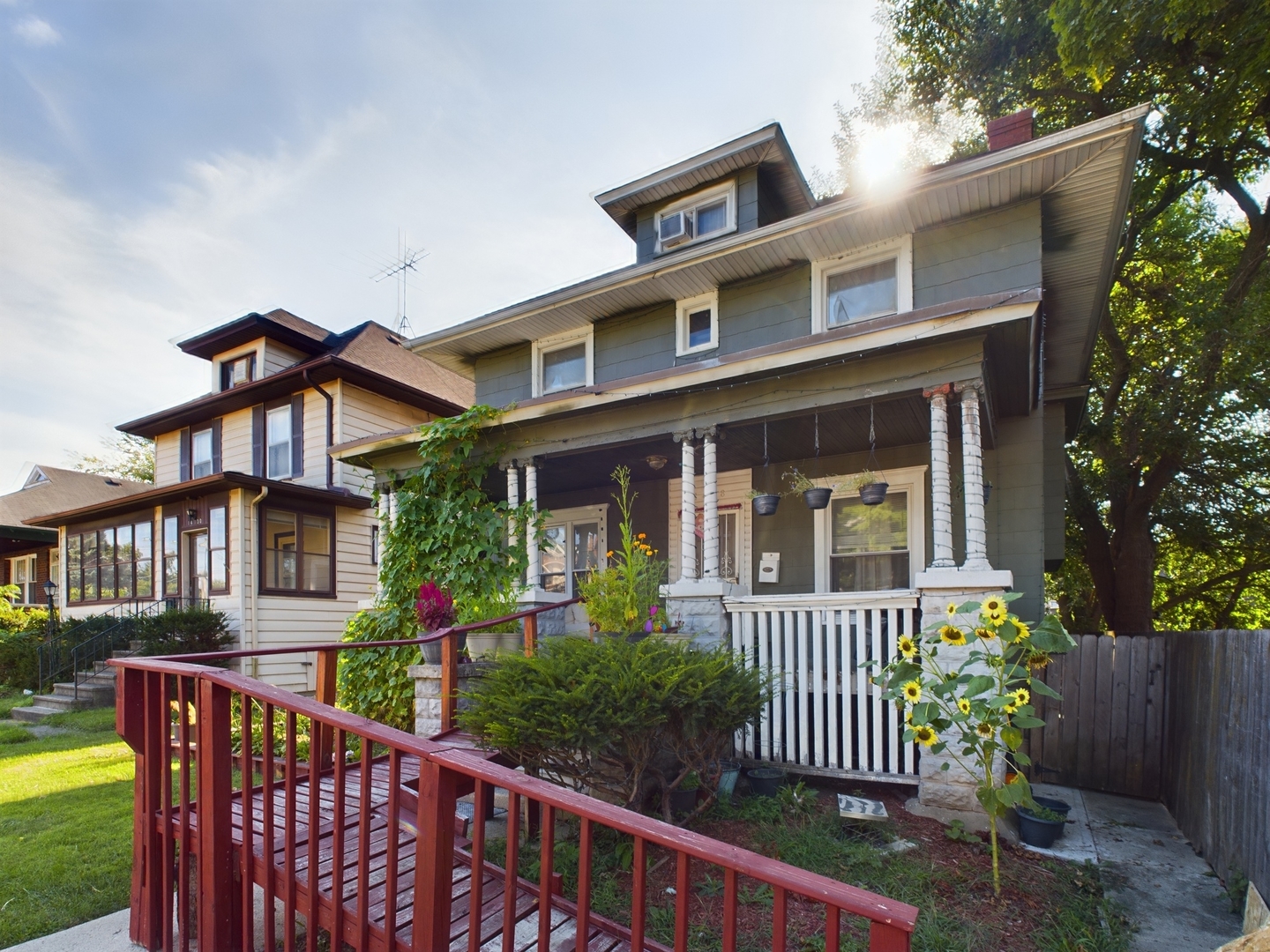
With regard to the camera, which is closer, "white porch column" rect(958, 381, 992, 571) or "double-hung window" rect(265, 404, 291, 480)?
"white porch column" rect(958, 381, 992, 571)

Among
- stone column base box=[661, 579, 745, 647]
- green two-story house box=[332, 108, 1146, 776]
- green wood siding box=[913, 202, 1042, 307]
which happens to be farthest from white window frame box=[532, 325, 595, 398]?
green wood siding box=[913, 202, 1042, 307]

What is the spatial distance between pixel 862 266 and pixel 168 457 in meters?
14.6

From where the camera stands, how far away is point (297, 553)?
38.9ft

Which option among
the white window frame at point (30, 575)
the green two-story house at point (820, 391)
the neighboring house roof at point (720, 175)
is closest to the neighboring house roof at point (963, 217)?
the green two-story house at point (820, 391)

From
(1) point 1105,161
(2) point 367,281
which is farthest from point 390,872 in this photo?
(2) point 367,281

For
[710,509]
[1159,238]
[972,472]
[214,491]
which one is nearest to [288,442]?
[214,491]

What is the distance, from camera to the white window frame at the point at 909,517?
719cm

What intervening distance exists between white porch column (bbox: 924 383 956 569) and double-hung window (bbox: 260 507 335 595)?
10.5 meters

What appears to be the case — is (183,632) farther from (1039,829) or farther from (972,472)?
(1039,829)

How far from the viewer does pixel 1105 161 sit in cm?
588

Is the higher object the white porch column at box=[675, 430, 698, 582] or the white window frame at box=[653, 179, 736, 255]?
the white window frame at box=[653, 179, 736, 255]

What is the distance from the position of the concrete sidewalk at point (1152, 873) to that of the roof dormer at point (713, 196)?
697 cm

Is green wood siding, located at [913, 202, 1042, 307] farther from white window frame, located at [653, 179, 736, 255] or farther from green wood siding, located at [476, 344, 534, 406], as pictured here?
green wood siding, located at [476, 344, 534, 406]

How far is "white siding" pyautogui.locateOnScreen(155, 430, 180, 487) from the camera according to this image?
14500mm
